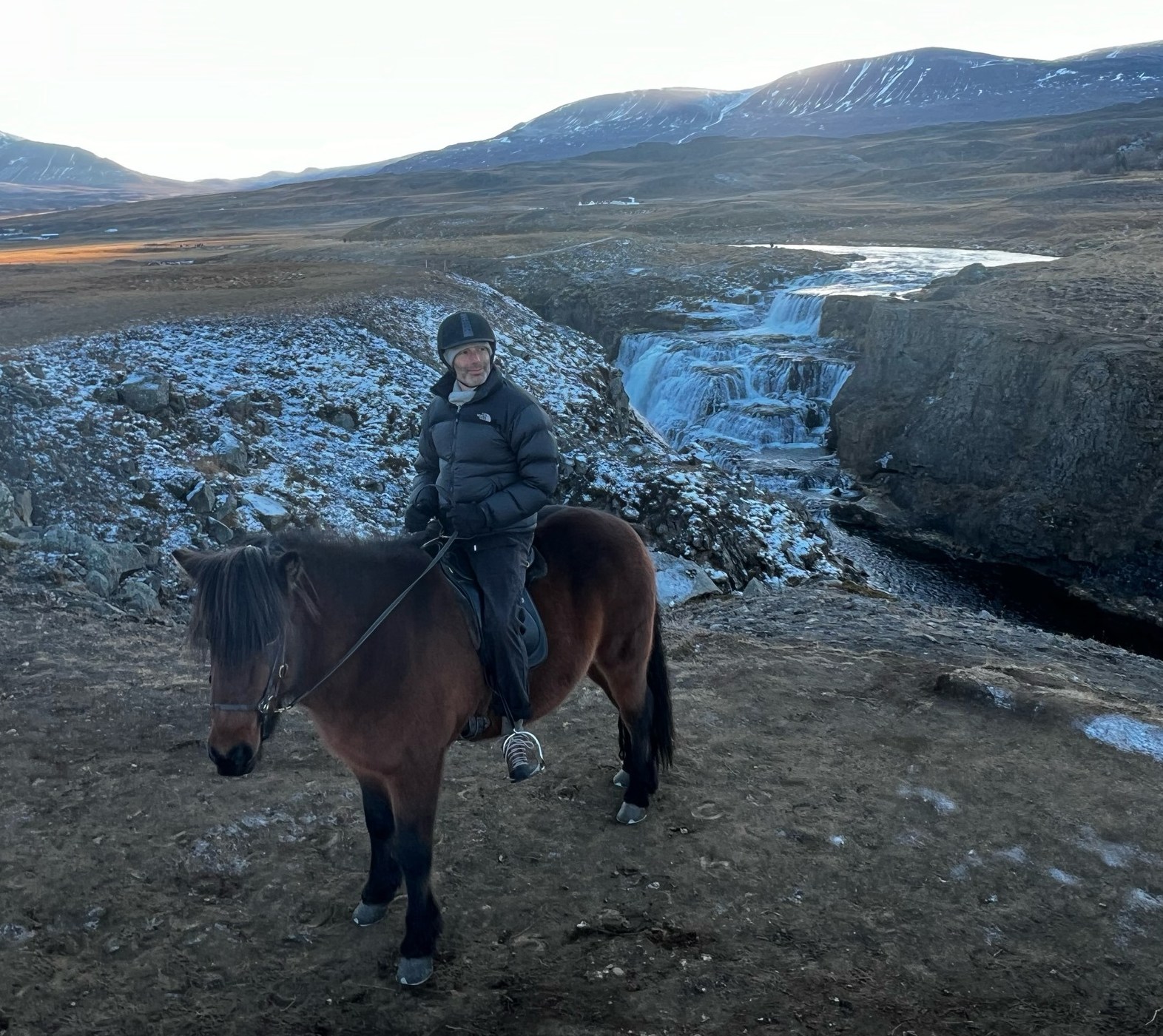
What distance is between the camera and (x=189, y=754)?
6832mm

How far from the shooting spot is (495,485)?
5.05m

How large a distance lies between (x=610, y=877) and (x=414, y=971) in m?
1.44

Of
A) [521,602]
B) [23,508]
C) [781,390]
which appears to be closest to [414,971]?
[521,602]

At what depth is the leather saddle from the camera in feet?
15.9

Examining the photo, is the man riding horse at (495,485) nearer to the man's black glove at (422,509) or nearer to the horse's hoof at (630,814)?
the man's black glove at (422,509)

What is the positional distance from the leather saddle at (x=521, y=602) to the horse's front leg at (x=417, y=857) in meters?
0.80

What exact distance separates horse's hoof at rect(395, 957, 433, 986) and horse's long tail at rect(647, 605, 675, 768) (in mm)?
2263

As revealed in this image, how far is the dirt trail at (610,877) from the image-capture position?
14.7 feet

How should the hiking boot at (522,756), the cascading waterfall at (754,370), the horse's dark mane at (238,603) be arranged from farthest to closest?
1. the cascading waterfall at (754,370)
2. the hiking boot at (522,756)
3. the horse's dark mane at (238,603)

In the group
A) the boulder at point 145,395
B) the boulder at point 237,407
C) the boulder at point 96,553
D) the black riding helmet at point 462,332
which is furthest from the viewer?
the boulder at point 237,407

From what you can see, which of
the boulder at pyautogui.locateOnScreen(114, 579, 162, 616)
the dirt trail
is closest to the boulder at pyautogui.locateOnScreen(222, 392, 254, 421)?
the boulder at pyautogui.locateOnScreen(114, 579, 162, 616)

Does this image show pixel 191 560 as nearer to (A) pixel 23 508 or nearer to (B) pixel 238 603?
(B) pixel 238 603

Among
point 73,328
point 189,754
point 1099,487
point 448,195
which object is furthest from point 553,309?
point 448,195

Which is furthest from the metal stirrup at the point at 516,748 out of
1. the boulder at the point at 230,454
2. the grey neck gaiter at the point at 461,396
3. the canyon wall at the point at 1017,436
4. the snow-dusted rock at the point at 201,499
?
the canyon wall at the point at 1017,436
